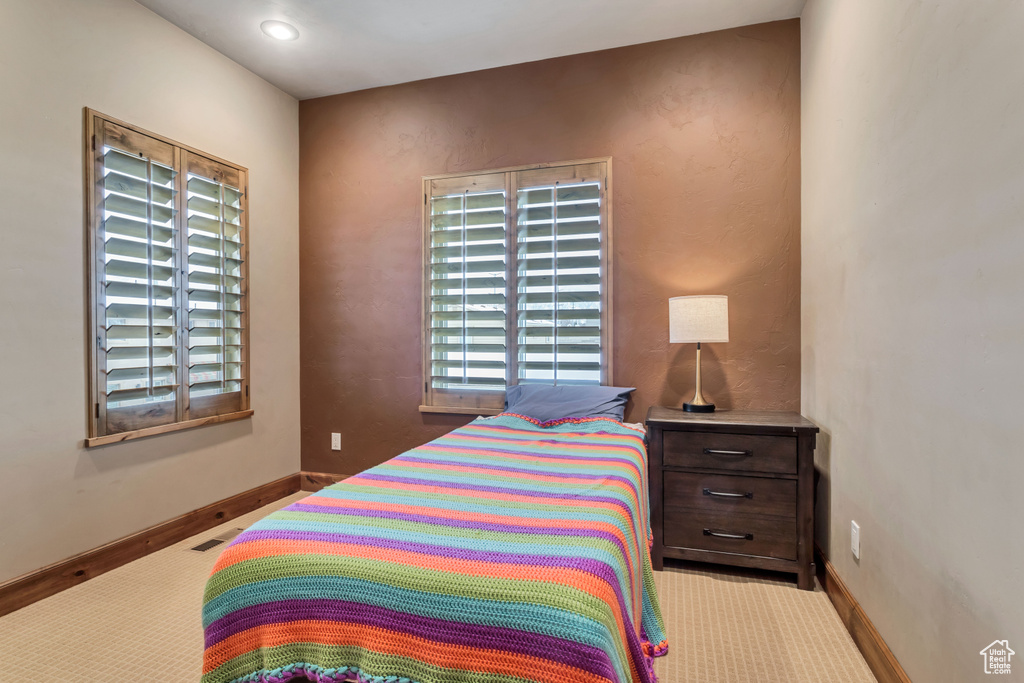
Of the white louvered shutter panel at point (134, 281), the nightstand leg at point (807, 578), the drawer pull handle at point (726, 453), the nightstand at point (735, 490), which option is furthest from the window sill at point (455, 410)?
the nightstand leg at point (807, 578)

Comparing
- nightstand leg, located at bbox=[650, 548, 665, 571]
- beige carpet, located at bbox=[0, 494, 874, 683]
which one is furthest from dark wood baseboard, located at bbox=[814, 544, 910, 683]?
nightstand leg, located at bbox=[650, 548, 665, 571]

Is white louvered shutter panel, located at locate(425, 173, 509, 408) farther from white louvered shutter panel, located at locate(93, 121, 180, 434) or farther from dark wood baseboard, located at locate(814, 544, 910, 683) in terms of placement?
dark wood baseboard, located at locate(814, 544, 910, 683)

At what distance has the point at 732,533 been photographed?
7.57 feet

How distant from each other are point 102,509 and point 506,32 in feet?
10.4

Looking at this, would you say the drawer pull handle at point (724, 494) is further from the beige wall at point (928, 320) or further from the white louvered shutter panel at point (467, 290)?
the white louvered shutter panel at point (467, 290)

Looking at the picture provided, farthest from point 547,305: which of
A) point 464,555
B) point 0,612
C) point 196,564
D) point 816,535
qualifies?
point 0,612

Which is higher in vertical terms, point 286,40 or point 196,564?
point 286,40

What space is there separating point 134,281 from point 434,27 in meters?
2.03

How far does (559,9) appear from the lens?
258cm

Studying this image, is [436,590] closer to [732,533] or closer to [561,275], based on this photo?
[732,533]

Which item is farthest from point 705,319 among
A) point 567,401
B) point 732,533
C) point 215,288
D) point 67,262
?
point 67,262

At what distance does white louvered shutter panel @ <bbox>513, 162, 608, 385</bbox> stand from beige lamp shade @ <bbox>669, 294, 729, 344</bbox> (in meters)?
0.52

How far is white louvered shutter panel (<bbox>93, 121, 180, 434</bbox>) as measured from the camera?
2352 millimetres

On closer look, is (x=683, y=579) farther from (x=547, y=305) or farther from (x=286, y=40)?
(x=286, y=40)
